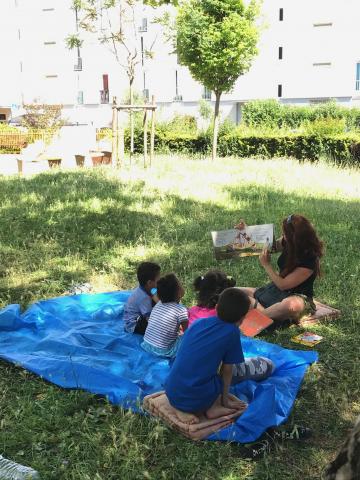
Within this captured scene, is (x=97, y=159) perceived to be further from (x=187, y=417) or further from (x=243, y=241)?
(x=187, y=417)

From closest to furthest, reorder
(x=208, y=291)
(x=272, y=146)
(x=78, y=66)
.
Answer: (x=208, y=291) < (x=272, y=146) < (x=78, y=66)

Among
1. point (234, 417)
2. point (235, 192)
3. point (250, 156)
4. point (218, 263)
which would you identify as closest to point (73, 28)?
point (250, 156)

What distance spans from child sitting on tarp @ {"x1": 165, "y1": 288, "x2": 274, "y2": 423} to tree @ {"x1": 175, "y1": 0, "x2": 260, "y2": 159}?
1262 cm

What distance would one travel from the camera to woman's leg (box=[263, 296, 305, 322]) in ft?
16.2

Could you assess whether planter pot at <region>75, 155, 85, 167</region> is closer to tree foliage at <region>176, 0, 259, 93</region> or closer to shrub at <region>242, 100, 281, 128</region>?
tree foliage at <region>176, 0, 259, 93</region>

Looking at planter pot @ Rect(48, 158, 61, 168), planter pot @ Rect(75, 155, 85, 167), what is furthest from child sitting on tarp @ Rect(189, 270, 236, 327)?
planter pot @ Rect(75, 155, 85, 167)

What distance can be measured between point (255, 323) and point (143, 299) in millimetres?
1047

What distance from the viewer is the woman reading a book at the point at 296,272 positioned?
195 inches

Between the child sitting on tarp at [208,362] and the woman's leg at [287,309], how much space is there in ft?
5.21

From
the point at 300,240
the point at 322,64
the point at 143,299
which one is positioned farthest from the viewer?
the point at 322,64

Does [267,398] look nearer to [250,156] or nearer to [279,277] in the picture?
[279,277]

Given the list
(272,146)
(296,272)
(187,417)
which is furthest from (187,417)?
(272,146)

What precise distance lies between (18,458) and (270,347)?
224 cm

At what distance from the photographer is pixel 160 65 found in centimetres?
4634
